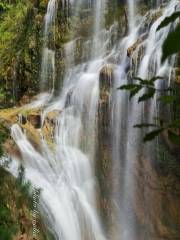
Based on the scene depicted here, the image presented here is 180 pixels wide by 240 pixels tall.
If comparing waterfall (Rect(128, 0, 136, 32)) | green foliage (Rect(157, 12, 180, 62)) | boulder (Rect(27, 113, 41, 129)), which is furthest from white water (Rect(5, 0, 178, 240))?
green foliage (Rect(157, 12, 180, 62))

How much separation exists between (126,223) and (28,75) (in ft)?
23.7

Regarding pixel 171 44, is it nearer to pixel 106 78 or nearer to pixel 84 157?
pixel 84 157

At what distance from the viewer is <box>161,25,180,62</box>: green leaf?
2.56 feet

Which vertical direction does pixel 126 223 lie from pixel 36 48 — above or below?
below

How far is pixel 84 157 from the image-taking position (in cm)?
1155

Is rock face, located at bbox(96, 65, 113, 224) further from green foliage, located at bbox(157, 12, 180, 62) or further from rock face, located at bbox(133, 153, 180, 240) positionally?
green foliage, located at bbox(157, 12, 180, 62)

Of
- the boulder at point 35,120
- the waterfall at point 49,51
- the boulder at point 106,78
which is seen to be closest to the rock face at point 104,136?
the boulder at point 106,78

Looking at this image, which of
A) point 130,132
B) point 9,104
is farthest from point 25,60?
point 130,132

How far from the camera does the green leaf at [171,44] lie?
2.56 feet

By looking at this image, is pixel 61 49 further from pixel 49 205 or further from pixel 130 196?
pixel 49 205

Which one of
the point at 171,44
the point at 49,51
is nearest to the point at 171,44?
the point at 171,44

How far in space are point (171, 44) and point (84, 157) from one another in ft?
35.5

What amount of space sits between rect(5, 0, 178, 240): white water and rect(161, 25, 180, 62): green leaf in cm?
781

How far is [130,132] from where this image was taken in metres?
11.4
